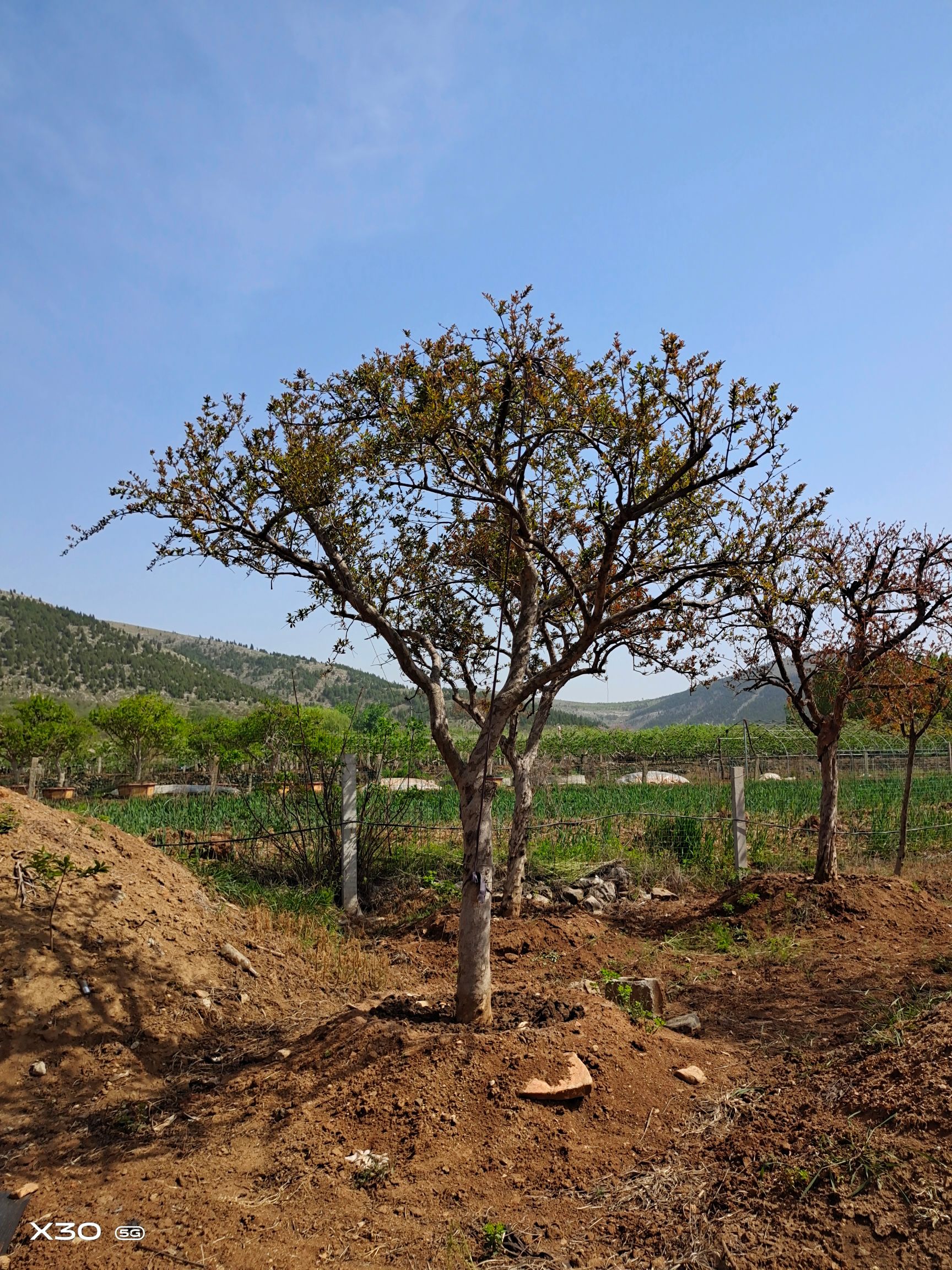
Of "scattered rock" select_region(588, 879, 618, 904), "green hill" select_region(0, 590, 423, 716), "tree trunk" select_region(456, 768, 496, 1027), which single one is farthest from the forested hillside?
"tree trunk" select_region(456, 768, 496, 1027)

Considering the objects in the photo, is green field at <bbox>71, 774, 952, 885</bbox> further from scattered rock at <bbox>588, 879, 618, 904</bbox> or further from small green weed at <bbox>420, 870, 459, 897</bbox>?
scattered rock at <bbox>588, 879, 618, 904</bbox>

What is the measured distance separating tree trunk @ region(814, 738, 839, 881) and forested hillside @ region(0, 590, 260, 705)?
6626 cm

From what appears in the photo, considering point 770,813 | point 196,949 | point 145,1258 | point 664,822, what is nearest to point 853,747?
point 770,813

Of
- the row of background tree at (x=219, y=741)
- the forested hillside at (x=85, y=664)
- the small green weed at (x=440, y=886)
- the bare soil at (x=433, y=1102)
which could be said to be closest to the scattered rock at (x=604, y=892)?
the small green weed at (x=440, y=886)

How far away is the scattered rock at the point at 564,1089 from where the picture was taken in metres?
3.69

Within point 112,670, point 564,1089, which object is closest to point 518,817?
point 564,1089

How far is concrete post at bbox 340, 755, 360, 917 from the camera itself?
27.3 feet

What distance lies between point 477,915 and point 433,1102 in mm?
1026

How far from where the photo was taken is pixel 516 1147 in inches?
135

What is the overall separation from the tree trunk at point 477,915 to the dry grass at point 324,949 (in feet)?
6.29

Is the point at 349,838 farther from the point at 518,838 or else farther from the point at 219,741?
the point at 219,741

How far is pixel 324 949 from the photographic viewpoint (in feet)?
21.8

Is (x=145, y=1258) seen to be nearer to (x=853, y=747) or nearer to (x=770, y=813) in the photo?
(x=770, y=813)

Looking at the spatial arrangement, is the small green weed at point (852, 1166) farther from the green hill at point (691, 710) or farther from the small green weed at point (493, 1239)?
the green hill at point (691, 710)
